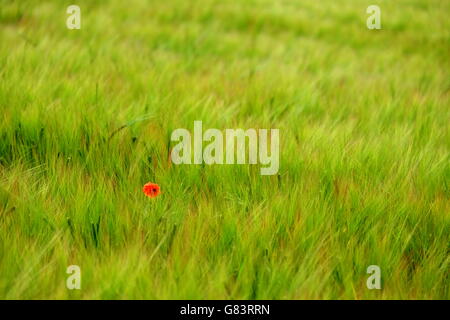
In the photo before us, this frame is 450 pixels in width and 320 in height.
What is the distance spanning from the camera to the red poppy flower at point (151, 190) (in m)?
0.99

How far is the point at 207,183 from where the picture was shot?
1070 millimetres

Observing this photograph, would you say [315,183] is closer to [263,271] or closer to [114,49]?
[263,271]

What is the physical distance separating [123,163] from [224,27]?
2.30 m

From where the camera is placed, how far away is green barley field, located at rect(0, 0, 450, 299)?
800mm

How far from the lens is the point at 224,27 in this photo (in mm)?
3189

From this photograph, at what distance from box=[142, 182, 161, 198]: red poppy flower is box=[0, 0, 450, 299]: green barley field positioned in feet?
0.06

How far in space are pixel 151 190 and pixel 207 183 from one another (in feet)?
0.49

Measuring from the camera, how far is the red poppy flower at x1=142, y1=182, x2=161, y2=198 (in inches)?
38.9

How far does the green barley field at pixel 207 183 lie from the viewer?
2.63ft

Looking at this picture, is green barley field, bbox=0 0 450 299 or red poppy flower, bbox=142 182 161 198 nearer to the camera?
green barley field, bbox=0 0 450 299

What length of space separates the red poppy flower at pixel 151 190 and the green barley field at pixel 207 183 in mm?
19

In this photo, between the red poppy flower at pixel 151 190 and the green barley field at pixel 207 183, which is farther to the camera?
the red poppy flower at pixel 151 190

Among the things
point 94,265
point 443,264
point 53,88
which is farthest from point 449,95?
point 94,265
